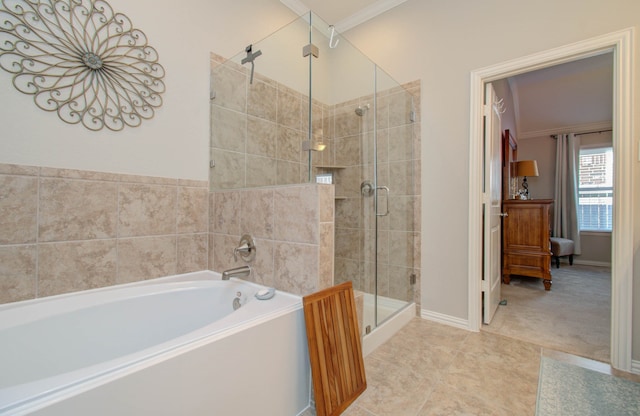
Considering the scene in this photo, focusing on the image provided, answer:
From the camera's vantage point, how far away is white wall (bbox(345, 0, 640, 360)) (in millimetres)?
1955

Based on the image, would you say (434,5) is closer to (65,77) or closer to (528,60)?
(528,60)

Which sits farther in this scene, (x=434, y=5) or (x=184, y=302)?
(x=434, y=5)

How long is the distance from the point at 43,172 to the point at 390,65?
8.93ft

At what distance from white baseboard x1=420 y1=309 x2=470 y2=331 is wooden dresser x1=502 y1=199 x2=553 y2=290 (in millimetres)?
1531

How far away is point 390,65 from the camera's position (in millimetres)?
2648

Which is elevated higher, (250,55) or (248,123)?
(250,55)

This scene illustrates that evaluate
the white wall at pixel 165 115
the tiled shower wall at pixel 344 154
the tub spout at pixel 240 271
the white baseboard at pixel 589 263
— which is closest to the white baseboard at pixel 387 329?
the tiled shower wall at pixel 344 154

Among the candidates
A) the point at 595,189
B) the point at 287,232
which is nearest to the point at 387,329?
the point at 287,232

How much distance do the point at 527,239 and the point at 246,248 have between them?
3.33m

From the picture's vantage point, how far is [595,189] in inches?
189

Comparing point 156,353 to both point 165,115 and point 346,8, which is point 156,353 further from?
point 346,8

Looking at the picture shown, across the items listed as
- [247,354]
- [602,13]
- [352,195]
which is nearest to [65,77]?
[247,354]

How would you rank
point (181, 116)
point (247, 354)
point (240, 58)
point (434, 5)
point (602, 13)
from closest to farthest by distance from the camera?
1. point (247, 354)
2. point (602, 13)
3. point (181, 116)
4. point (240, 58)
5. point (434, 5)

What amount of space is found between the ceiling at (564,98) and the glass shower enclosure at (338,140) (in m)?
2.79
